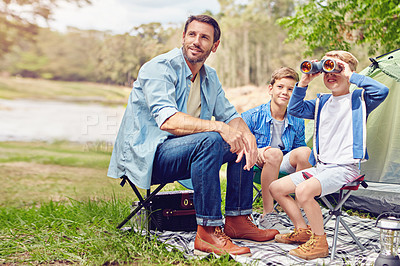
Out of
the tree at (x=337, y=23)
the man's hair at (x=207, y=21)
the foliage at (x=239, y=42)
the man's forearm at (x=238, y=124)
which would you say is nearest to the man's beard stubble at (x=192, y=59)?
the man's hair at (x=207, y=21)

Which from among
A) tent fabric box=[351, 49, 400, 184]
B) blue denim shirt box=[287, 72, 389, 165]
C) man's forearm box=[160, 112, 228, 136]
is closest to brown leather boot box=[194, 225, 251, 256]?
man's forearm box=[160, 112, 228, 136]

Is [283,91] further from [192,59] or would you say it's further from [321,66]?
[192,59]

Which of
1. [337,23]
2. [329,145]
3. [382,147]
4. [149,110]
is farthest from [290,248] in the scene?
[337,23]

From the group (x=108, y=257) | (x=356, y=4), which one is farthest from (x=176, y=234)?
(x=356, y=4)

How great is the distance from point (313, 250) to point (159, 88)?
112 cm

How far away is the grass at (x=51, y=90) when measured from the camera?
30.2 feet

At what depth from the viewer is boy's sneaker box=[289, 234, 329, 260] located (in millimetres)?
2029

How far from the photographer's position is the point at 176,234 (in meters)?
2.41

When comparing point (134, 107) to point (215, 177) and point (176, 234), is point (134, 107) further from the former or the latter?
point (176, 234)

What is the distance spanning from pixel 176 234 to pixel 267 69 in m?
8.90

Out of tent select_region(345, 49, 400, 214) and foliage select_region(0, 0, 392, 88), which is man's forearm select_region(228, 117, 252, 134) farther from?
foliage select_region(0, 0, 392, 88)

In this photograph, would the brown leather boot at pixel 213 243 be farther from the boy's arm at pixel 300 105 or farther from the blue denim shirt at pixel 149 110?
the boy's arm at pixel 300 105

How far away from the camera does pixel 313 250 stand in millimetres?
2049

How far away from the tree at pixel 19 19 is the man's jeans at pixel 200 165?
7.80 meters
